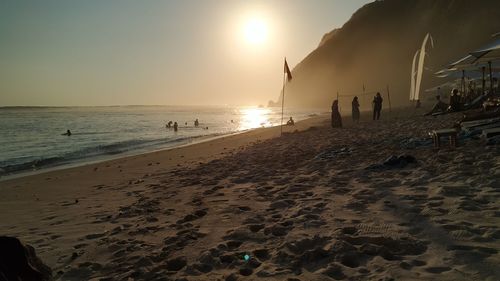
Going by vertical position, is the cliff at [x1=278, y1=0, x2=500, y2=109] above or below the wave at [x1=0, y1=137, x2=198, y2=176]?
above

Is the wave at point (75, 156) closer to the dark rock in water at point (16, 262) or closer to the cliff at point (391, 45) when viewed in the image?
the dark rock in water at point (16, 262)

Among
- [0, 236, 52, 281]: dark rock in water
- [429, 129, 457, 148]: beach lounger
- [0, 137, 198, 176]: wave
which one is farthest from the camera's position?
[0, 137, 198, 176]: wave

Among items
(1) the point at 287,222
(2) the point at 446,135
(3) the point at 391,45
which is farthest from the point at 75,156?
(3) the point at 391,45

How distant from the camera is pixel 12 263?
2982 mm

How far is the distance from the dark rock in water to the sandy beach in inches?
25.1

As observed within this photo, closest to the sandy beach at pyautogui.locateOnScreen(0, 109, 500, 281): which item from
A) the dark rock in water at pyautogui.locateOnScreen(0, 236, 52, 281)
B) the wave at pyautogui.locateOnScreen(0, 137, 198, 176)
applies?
the dark rock in water at pyautogui.locateOnScreen(0, 236, 52, 281)

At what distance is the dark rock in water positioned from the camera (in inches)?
115

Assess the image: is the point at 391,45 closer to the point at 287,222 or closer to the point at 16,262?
the point at 287,222

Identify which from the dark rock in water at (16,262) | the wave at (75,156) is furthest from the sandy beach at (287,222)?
the wave at (75,156)

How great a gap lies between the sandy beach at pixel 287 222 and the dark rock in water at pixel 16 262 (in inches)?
25.1

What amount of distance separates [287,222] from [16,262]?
10.1ft

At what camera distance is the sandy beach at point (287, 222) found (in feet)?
11.4

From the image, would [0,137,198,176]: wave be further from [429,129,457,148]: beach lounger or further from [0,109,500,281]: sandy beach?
[429,129,457,148]: beach lounger

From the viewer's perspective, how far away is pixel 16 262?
9.89 feet
